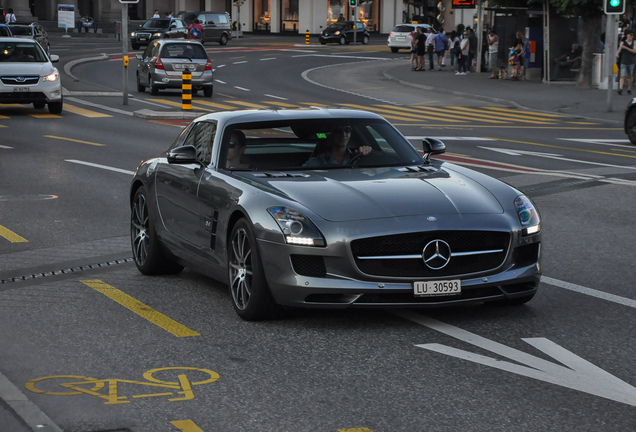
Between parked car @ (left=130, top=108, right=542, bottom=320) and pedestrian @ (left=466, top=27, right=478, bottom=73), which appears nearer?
parked car @ (left=130, top=108, right=542, bottom=320)

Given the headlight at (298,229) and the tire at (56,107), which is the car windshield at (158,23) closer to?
the tire at (56,107)

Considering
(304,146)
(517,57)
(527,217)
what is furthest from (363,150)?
(517,57)

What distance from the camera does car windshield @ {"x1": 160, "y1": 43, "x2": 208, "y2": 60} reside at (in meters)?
35.7

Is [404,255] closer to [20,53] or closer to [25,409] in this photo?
[25,409]

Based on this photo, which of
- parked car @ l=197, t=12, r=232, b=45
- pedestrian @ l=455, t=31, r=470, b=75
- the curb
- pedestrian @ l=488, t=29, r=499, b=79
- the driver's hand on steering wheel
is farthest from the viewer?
parked car @ l=197, t=12, r=232, b=45

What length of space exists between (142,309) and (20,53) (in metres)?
22.4

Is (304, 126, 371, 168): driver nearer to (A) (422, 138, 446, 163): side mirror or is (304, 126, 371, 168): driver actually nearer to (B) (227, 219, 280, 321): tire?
(A) (422, 138, 446, 163): side mirror

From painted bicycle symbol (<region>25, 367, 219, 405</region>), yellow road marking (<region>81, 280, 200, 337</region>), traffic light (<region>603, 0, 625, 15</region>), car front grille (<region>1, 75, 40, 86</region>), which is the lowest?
yellow road marking (<region>81, 280, 200, 337</region>)

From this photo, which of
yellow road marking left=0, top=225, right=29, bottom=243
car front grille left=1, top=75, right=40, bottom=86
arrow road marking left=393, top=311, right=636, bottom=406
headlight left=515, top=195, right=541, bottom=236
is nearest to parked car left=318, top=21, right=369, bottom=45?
car front grille left=1, top=75, right=40, bottom=86

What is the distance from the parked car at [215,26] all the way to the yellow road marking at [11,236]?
195 ft

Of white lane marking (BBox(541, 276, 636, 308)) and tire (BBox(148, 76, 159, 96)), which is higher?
white lane marking (BBox(541, 276, 636, 308))

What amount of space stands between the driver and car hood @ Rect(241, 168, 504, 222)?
0.28 m

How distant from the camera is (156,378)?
614cm

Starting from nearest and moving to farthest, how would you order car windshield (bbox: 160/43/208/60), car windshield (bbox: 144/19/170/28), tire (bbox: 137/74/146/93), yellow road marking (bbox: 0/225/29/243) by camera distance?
yellow road marking (bbox: 0/225/29/243) → car windshield (bbox: 160/43/208/60) → tire (bbox: 137/74/146/93) → car windshield (bbox: 144/19/170/28)
